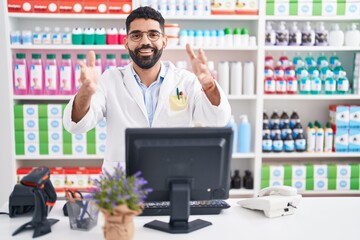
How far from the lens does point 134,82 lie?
258 cm

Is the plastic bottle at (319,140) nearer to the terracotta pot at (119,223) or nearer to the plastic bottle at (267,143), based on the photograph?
the plastic bottle at (267,143)

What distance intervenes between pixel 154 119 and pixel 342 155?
206 cm

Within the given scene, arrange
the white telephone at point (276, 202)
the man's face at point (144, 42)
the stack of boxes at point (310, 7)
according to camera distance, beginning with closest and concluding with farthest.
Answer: the white telephone at point (276, 202) → the man's face at point (144, 42) → the stack of boxes at point (310, 7)

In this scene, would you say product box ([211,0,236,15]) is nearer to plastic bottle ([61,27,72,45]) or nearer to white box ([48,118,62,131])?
plastic bottle ([61,27,72,45])

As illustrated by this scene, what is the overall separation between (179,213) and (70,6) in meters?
2.33

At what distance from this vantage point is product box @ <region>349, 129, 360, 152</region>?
3986 mm

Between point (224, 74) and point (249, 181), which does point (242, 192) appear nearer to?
point (249, 181)

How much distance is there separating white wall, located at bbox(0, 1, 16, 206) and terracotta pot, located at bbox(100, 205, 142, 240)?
94.8 inches

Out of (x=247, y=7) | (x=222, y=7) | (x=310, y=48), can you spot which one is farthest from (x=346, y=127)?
(x=222, y=7)

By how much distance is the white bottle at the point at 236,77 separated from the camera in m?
3.85

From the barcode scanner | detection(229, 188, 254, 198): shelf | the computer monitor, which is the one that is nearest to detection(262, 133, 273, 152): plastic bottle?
detection(229, 188, 254, 198): shelf

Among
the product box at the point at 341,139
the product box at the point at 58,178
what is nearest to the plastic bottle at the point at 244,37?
the product box at the point at 341,139

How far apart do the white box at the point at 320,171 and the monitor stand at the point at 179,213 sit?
227 cm

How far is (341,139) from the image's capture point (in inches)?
157
